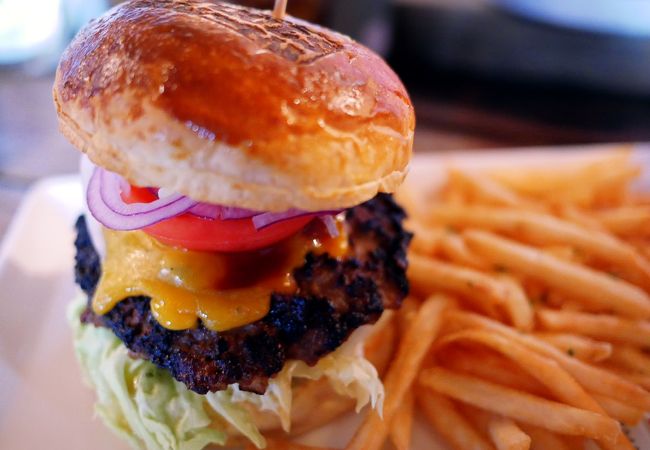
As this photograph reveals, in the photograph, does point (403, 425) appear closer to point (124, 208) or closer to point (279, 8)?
point (124, 208)

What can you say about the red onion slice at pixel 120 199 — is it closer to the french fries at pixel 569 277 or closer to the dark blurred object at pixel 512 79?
the french fries at pixel 569 277

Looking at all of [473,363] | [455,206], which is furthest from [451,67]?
[473,363]

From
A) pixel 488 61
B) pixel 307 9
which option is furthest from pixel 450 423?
pixel 307 9

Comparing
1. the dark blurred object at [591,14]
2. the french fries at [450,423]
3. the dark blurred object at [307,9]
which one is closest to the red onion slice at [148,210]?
the french fries at [450,423]

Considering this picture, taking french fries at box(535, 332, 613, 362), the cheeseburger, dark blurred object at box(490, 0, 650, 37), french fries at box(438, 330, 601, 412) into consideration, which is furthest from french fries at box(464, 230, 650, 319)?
dark blurred object at box(490, 0, 650, 37)

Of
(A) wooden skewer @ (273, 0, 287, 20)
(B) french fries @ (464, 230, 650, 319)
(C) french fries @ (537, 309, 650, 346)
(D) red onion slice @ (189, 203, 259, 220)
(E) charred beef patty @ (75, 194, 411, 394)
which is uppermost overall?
(A) wooden skewer @ (273, 0, 287, 20)

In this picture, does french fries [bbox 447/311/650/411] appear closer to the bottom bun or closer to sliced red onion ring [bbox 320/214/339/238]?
the bottom bun
